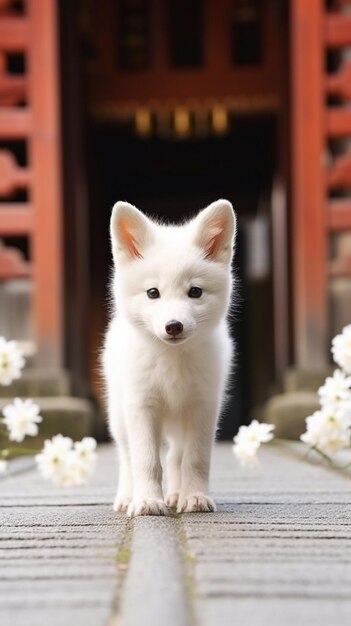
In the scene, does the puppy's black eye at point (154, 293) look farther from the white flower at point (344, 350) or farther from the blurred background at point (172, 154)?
the blurred background at point (172, 154)

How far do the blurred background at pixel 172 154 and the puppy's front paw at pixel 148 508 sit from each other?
151cm

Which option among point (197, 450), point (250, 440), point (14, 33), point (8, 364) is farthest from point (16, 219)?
point (197, 450)

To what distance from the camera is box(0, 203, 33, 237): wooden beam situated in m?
6.16

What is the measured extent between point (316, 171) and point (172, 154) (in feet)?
12.7

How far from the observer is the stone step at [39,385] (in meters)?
6.06

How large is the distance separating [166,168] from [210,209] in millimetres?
7268

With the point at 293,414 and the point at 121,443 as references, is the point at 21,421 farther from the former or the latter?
the point at 293,414

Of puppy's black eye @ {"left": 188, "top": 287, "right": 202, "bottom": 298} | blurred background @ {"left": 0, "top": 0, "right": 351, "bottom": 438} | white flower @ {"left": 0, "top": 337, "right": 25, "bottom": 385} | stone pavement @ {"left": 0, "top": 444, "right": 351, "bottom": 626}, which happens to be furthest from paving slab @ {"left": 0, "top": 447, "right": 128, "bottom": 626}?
blurred background @ {"left": 0, "top": 0, "right": 351, "bottom": 438}

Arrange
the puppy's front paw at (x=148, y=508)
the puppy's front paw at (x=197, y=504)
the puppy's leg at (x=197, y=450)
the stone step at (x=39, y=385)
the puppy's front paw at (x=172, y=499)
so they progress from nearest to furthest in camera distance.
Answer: the puppy's front paw at (x=148, y=508) < the puppy's front paw at (x=197, y=504) < the puppy's leg at (x=197, y=450) < the puppy's front paw at (x=172, y=499) < the stone step at (x=39, y=385)

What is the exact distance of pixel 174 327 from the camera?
8.86ft

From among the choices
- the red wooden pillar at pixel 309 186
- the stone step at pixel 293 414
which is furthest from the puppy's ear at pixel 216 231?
the red wooden pillar at pixel 309 186

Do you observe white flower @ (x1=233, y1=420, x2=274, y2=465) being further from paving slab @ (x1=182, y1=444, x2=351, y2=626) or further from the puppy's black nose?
the puppy's black nose

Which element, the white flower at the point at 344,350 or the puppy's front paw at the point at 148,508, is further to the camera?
the white flower at the point at 344,350

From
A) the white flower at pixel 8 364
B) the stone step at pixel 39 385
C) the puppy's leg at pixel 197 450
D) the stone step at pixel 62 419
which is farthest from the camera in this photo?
the stone step at pixel 39 385
